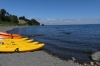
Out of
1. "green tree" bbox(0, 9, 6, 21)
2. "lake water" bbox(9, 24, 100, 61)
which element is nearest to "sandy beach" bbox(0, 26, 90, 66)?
"lake water" bbox(9, 24, 100, 61)

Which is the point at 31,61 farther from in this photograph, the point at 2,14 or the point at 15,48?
the point at 2,14

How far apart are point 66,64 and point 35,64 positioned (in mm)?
2408

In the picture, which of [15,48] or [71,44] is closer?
[15,48]

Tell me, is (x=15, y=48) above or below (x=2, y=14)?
below

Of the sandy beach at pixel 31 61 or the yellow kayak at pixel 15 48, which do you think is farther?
the yellow kayak at pixel 15 48

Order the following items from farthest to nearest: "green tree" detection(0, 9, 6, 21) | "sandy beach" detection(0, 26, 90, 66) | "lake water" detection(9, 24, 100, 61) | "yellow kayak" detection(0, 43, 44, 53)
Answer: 1. "green tree" detection(0, 9, 6, 21)
2. "lake water" detection(9, 24, 100, 61)
3. "yellow kayak" detection(0, 43, 44, 53)
4. "sandy beach" detection(0, 26, 90, 66)

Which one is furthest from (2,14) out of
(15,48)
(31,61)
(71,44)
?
(31,61)

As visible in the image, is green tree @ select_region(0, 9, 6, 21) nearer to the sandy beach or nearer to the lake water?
the lake water

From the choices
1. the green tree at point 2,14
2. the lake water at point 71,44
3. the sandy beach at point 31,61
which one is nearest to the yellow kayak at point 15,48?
the sandy beach at point 31,61

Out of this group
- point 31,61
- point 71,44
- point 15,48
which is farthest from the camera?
point 71,44

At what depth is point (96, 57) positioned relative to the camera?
1483cm

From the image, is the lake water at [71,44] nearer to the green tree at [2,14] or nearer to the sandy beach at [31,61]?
the sandy beach at [31,61]

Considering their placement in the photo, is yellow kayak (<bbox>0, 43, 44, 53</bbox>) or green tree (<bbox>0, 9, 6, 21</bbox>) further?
green tree (<bbox>0, 9, 6, 21</bbox>)

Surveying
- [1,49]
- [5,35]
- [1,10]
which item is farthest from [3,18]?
[1,49]
